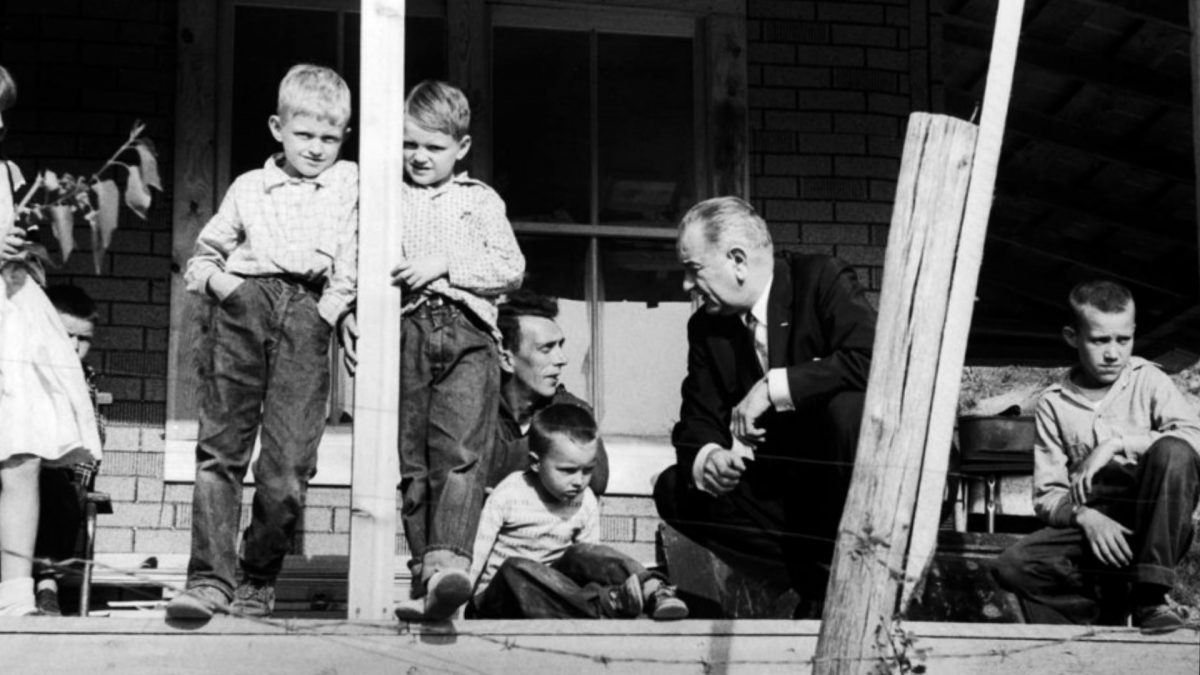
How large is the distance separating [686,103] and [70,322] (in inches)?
116

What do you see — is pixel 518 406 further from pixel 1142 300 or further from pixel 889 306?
pixel 1142 300

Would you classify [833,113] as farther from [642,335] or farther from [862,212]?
[642,335]

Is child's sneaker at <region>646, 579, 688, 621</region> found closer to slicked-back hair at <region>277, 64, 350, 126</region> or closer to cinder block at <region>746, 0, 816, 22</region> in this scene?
slicked-back hair at <region>277, 64, 350, 126</region>

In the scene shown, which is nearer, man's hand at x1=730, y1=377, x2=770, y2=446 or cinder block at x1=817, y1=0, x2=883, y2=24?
man's hand at x1=730, y1=377, x2=770, y2=446

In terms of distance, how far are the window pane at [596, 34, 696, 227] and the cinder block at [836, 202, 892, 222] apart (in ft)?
2.10

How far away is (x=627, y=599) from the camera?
21.1 feet

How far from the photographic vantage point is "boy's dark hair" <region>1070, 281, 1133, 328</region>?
7.16 meters

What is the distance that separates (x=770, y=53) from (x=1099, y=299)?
2.57 meters

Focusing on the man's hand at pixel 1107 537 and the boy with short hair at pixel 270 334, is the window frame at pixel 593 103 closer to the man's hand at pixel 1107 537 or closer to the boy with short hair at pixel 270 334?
the boy with short hair at pixel 270 334

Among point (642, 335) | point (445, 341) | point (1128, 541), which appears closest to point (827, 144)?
point (642, 335)

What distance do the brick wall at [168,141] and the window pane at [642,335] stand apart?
403mm

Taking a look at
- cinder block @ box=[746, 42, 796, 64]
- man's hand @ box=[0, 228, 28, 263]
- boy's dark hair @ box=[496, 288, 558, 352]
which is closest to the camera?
man's hand @ box=[0, 228, 28, 263]

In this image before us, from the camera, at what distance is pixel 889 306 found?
574 cm

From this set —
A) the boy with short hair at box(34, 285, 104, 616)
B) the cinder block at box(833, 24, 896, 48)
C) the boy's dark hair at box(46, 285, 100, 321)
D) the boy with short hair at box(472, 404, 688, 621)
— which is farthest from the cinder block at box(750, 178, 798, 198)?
the boy with short hair at box(34, 285, 104, 616)
